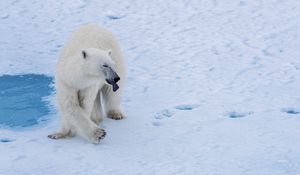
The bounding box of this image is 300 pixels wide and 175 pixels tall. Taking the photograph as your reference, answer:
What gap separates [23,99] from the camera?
257 inches

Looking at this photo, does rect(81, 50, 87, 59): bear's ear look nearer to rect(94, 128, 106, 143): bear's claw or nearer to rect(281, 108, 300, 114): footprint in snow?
rect(94, 128, 106, 143): bear's claw

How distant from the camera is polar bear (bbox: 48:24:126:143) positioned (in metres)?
4.91

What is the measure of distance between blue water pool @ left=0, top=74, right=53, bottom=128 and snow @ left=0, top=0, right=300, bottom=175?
14 cm

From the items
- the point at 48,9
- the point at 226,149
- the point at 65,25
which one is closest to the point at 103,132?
the point at 226,149

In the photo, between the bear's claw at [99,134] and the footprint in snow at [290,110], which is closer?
Answer: the bear's claw at [99,134]

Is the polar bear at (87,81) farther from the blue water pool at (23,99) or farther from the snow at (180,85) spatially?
the blue water pool at (23,99)

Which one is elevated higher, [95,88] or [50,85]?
[95,88]

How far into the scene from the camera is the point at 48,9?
9719 mm

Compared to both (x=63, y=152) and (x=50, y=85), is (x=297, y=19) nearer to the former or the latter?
(x=50, y=85)

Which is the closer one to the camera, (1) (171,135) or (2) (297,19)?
(1) (171,135)

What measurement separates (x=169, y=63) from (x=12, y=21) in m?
2.78

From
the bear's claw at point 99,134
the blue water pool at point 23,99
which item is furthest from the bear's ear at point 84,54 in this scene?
the blue water pool at point 23,99

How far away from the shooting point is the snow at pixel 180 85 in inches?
195

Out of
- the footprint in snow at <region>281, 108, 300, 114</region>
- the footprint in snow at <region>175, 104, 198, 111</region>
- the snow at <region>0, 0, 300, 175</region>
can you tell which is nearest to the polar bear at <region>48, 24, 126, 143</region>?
the snow at <region>0, 0, 300, 175</region>
